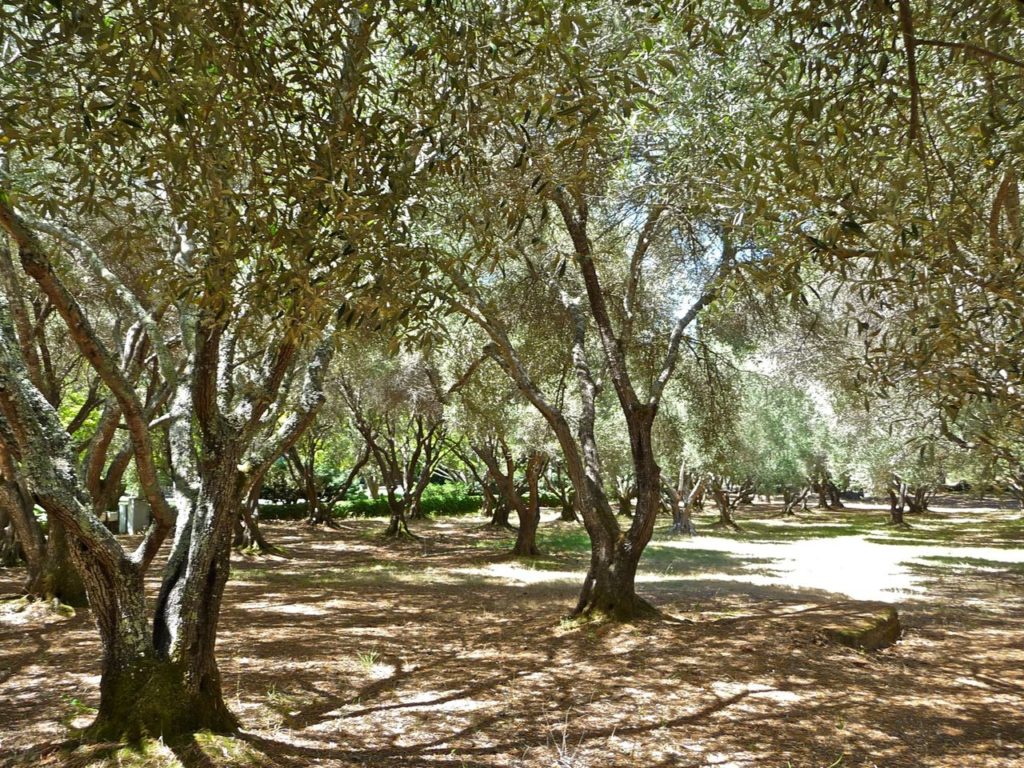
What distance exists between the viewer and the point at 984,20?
178 inches

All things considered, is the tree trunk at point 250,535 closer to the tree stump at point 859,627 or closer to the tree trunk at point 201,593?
the tree stump at point 859,627

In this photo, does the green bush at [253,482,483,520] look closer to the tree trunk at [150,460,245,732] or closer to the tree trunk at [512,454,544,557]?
the tree trunk at [512,454,544,557]

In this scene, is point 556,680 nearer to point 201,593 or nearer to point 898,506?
point 201,593

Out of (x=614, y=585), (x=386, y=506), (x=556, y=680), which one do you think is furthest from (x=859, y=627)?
(x=386, y=506)

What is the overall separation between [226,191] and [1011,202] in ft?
17.9

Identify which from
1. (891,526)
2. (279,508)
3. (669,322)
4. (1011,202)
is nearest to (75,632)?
(669,322)

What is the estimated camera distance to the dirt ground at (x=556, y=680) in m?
5.21

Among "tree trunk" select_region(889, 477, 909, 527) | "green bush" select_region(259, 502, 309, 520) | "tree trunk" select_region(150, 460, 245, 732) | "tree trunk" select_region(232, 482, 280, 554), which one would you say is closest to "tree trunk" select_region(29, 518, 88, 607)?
"tree trunk" select_region(150, 460, 245, 732)

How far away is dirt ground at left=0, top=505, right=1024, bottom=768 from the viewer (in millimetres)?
5207

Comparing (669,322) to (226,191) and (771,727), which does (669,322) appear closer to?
(771,727)

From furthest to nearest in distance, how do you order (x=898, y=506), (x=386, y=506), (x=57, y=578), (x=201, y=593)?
1. (x=386, y=506)
2. (x=898, y=506)
3. (x=57, y=578)
4. (x=201, y=593)

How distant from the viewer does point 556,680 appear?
7148 millimetres

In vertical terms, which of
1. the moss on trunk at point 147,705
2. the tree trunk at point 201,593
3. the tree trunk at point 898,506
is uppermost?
the tree trunk at point 201,593

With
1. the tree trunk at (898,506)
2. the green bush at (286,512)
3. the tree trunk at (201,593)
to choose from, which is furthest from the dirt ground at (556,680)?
the tree trunk at (898,506)
